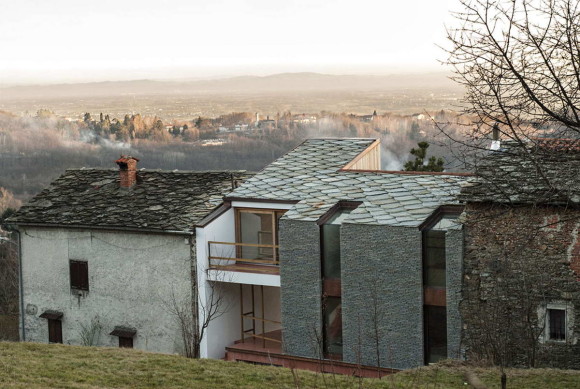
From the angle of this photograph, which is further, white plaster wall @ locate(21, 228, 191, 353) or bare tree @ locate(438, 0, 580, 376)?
white plaster wall @ locate(21, 228, 191, 353)

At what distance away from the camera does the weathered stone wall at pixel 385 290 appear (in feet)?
70.2

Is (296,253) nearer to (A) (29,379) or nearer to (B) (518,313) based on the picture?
(B) (518,313)

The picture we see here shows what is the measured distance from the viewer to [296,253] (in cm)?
2334

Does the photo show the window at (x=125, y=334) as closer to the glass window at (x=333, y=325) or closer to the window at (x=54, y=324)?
the window at (x=54, y=324)

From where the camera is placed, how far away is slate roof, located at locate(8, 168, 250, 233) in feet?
85.2

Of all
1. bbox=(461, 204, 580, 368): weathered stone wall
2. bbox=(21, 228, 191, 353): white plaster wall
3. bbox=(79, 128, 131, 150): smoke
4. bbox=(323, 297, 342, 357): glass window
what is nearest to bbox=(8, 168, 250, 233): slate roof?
bbox=(21, 228, 191, 353): white plaster wall

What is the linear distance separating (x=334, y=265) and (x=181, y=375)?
21.3ft

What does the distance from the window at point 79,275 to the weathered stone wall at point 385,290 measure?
8673mm

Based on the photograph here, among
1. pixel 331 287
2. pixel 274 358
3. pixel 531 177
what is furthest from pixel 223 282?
pixel 531 177

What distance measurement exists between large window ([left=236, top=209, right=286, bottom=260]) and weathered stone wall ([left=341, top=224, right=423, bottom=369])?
3.88 m

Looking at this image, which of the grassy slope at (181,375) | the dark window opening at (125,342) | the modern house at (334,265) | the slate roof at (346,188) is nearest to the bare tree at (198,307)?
the modern house at (334,265)

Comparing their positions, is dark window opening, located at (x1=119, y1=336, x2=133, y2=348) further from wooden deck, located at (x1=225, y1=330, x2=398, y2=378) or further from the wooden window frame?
the wooden window frame

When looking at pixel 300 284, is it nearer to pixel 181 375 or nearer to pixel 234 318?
pixel 234 318

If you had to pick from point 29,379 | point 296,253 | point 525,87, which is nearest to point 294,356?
point 296,253
